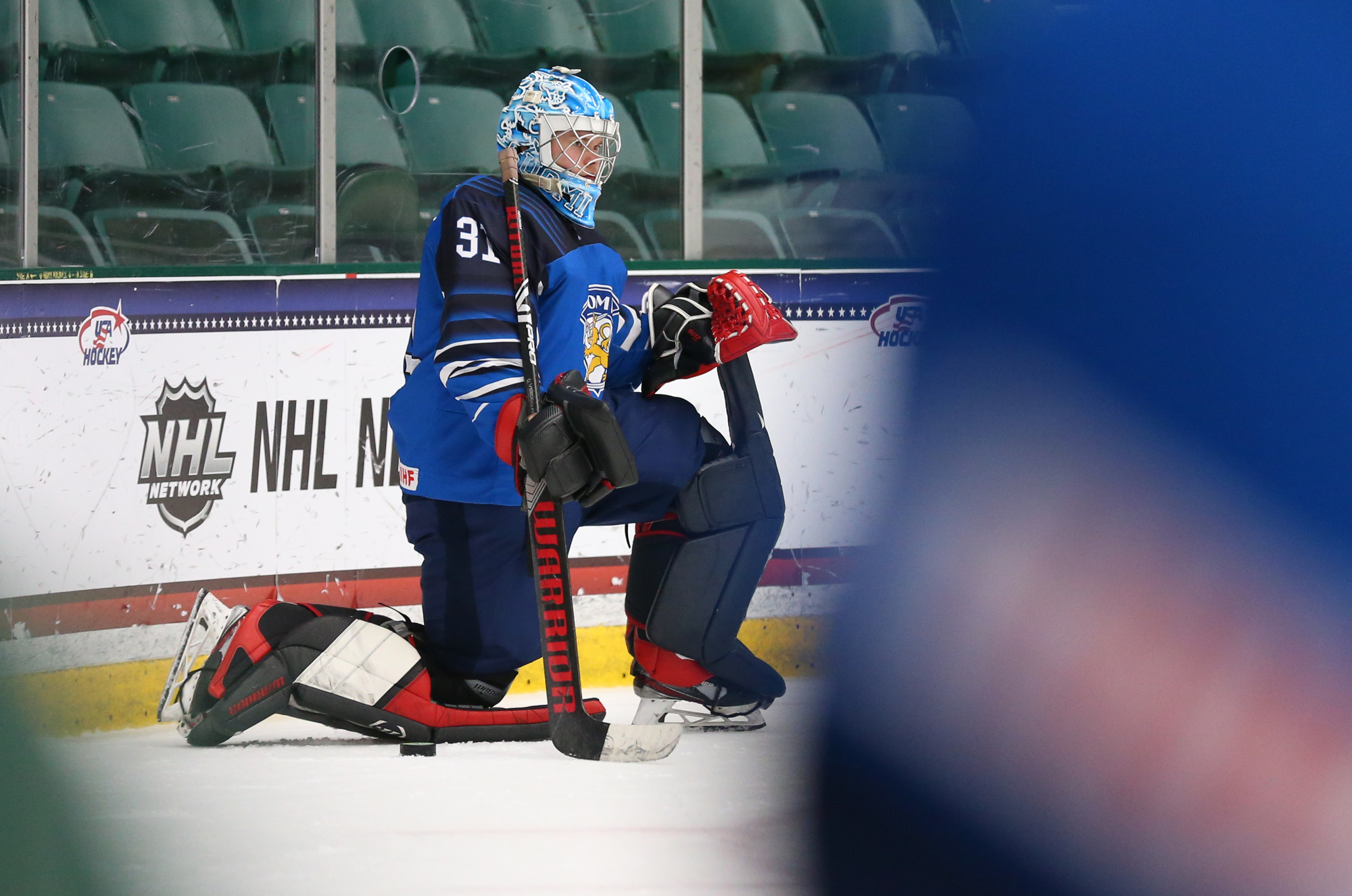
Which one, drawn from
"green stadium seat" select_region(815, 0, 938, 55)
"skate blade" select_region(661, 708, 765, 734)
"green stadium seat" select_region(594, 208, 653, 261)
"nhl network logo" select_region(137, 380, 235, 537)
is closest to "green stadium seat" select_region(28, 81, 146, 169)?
"nhl network logo" select_region(137, 380, 235, 537)

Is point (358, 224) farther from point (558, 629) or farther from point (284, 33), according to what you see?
point (558, 629)

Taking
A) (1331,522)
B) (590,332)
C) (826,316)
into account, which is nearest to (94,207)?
(590,332)

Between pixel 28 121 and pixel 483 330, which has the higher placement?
pixel 28 121

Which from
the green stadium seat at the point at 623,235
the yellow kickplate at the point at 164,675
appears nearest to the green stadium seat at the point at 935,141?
the yellow kickplate at the point at 164,675

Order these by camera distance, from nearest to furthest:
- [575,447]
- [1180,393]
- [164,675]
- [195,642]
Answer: [1180,393], [575,447], [195,642], [164,675]

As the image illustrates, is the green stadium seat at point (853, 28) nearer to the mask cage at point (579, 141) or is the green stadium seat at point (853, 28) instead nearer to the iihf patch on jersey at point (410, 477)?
the mask cage at point (579, 141)

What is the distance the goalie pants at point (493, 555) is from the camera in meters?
2.26

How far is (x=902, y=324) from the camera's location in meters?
0.68

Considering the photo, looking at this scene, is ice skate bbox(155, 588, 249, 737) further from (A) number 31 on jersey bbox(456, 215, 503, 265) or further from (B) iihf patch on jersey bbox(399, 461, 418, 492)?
(A) number 31 on jersey bbox(456, 215, 503, 265)

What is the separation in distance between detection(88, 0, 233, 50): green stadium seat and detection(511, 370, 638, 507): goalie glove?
1945mm

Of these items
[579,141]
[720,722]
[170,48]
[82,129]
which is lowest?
[720,722]

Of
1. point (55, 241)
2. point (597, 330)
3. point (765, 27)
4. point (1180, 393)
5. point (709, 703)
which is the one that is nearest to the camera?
point (1180, 393)

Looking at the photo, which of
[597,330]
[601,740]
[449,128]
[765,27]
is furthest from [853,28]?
[601,740]

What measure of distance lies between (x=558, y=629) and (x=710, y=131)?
1.98 m
